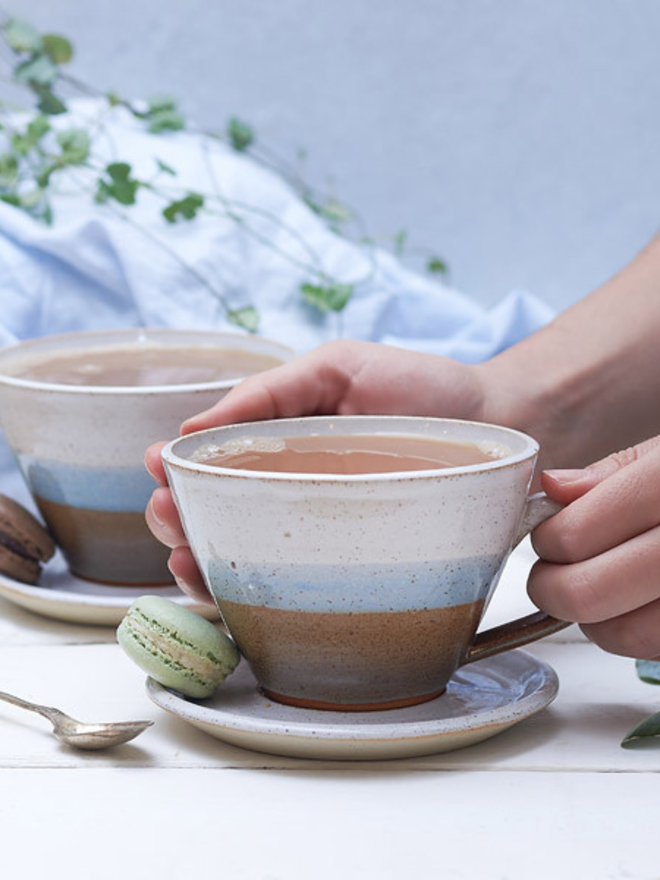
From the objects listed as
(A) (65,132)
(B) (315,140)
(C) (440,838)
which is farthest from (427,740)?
(B) (315,140)

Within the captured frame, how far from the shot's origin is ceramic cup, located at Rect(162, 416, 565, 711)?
0.62 meters

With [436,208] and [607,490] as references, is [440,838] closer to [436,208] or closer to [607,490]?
[607,490]

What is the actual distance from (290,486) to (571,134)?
5.11 ft

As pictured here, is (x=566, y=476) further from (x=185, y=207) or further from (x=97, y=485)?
(x=185, y=207)

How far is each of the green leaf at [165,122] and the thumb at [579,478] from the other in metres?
0.96

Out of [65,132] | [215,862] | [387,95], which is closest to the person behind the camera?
[215,862]

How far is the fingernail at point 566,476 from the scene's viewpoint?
703 mm

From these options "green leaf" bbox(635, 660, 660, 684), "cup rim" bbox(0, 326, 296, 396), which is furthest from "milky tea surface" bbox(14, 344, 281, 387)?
"green leaf" bbox(635, 660, 660, 684)

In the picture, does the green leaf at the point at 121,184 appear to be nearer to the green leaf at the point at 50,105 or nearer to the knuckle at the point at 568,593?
the green leaf at the point at 50,105

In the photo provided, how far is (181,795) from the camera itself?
2.03 feet

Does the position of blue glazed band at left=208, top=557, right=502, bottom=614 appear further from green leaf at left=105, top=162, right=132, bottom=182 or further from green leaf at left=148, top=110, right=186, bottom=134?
green leaf at left=148, top=110, right=186, bottom=134

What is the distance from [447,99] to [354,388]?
123cm

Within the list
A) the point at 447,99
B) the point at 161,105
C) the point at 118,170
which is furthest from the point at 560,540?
the point at 447,99

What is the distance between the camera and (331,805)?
1.98ft
